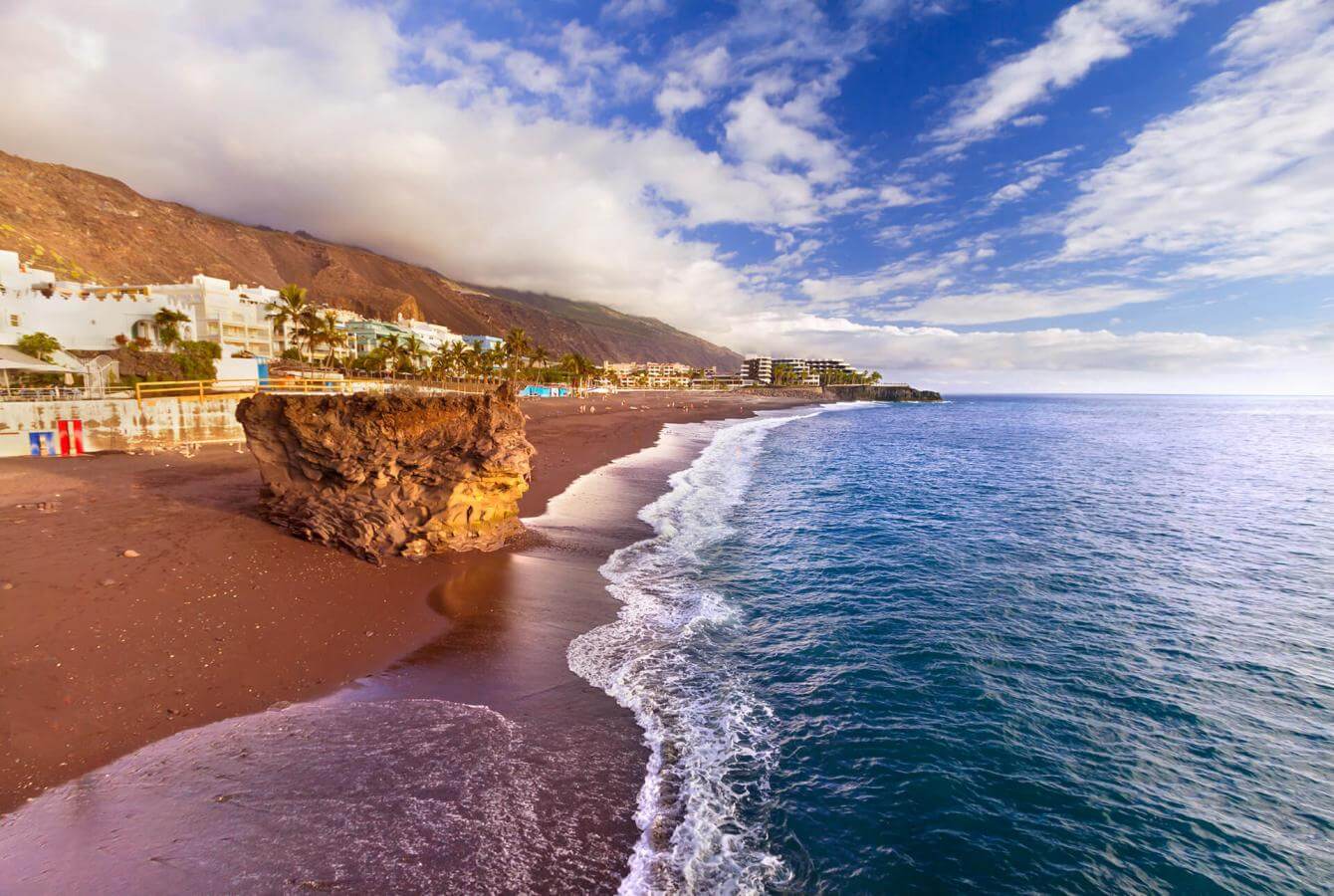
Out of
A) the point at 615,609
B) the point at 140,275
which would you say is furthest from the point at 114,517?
the point at 140,275

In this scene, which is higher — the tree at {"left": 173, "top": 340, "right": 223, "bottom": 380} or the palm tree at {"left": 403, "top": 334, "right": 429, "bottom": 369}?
the palm tree at {"left": 403, "top": 334, "right": 429, "bottom": 369}

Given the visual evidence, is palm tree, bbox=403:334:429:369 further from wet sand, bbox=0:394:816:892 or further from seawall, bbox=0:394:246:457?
wet sand, bbox=0:394:816:892

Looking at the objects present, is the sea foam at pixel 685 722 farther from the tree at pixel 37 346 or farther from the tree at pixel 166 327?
the tree at pixel 166 327

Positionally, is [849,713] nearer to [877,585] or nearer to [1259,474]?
[877,585]

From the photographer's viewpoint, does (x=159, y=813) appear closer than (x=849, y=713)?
Yes

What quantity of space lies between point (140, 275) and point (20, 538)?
15255 centimetres

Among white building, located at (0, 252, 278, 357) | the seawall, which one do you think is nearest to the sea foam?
the seawall

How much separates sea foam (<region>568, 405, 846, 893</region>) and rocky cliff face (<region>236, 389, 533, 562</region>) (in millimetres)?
4531

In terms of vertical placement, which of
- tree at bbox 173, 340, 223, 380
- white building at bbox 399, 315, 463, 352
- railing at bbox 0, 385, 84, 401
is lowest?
railing at bbox 0, 385, 84, 401

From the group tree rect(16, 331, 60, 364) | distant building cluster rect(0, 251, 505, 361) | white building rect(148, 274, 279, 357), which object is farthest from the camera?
white building rect(148, 274, 279, 357)

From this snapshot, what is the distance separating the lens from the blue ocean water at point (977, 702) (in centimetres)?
598

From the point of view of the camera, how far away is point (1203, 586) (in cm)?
1446

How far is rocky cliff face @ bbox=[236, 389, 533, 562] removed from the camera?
1284 cm

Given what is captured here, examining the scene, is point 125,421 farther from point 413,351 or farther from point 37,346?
point 413,351
